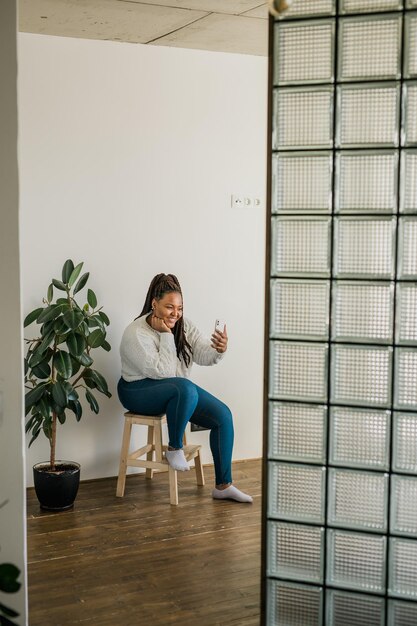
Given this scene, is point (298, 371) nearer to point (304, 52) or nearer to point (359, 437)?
point (359, 437)

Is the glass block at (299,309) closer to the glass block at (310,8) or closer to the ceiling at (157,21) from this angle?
the glass block at (310,8)

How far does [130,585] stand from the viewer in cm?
380

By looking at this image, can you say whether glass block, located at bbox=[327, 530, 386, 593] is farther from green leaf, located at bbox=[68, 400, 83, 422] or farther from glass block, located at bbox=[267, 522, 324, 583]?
green leaf, located at bbox=[68, 400, 83, 422]

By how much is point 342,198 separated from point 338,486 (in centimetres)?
105

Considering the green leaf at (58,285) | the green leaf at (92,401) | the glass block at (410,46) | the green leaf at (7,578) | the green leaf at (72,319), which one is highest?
the glass block at (410,46)

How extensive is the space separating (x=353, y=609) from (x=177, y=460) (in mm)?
1954

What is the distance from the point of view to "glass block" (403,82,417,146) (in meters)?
2.87

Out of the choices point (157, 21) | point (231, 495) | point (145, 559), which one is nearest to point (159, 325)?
point (231, 495)

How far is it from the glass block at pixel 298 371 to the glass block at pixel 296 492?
0.88 ft

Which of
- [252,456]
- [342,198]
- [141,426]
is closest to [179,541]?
[141,426]

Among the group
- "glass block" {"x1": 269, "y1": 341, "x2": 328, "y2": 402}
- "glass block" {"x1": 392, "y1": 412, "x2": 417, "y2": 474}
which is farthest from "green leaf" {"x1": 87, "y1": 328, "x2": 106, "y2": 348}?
"glass block" {"x1": 392, "y1": 412, "x2": 417, "y2": 474}

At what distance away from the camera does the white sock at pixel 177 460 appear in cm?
487

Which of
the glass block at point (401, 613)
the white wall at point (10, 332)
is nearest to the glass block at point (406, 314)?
the glass block at point (401, 613)

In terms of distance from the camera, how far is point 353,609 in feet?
10.1
